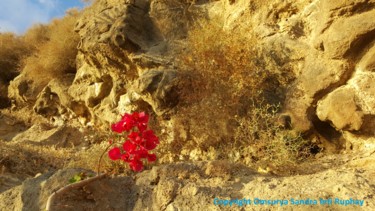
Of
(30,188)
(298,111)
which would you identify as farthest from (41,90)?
(298,111)

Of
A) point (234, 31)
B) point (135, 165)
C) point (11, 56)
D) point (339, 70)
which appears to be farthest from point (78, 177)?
point (11, 56)

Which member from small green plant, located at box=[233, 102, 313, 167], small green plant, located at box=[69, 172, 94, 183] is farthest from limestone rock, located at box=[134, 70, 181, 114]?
small green plant, located at box=[69, 172, 94, 183]

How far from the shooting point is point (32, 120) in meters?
9.87

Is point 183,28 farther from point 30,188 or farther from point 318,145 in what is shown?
point 30,188

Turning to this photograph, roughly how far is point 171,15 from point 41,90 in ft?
15.9

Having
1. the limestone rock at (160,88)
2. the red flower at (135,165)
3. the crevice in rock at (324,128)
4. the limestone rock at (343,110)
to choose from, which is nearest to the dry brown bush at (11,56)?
the limestone rock at (160,88)

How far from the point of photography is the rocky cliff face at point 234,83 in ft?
13.0

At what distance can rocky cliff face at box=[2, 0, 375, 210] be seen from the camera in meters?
3.96

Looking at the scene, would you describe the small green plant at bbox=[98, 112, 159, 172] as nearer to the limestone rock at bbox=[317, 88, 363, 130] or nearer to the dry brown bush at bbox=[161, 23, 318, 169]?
the dry brown bush at bbox=[161, 23, 318, 169]

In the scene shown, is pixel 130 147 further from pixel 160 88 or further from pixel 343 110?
pixel 343 110

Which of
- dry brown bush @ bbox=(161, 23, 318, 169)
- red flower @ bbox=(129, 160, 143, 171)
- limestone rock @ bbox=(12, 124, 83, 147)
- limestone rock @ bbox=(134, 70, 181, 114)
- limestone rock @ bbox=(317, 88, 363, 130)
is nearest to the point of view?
red flower @ bbox=(129, 160, 143, 171)

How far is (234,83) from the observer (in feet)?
16.4

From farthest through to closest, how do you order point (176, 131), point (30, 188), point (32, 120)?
1. point (32, 120)
2. point (176, 131)
3. point (30, 188)

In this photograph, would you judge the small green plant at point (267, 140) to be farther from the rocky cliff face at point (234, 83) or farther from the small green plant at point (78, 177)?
the small green plant at point (78, 177)
